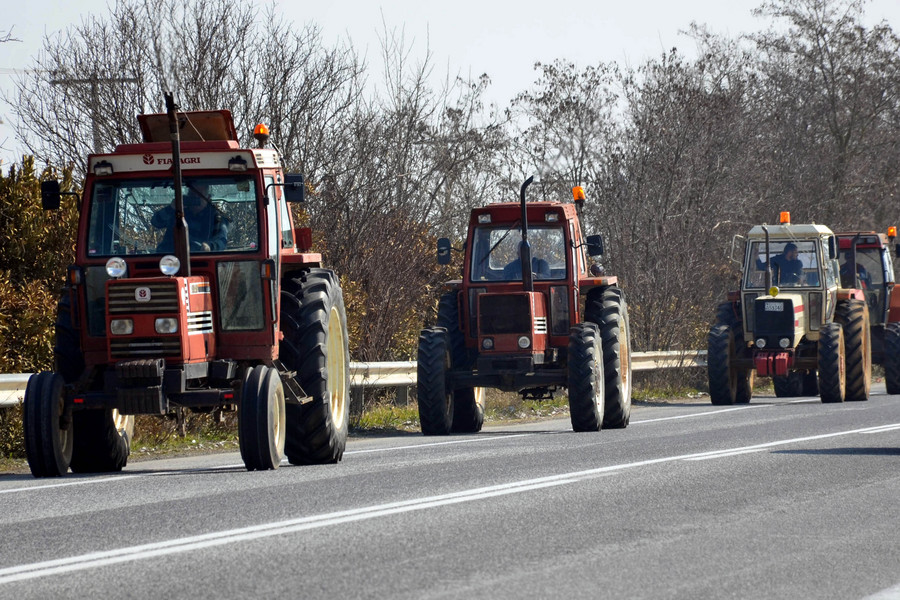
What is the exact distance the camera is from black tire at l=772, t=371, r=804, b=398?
26.5 m

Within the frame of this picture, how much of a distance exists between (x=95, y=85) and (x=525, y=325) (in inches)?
276

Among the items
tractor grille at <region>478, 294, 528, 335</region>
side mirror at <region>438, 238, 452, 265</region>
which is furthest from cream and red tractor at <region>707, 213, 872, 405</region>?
side mirror at <region>438, 238, 452, 265</region>

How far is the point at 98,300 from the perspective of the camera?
1151 cm

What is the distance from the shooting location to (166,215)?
11.9 meters

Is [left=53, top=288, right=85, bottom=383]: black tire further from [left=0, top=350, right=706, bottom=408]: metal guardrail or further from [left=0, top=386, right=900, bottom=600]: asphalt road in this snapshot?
[left=0, top=350, right=706, bottom=408]: metal guardrail

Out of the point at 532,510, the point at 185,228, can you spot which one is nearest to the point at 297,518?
the point at 532,510

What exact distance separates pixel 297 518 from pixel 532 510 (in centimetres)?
131

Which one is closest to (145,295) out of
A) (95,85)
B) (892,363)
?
(95,85)

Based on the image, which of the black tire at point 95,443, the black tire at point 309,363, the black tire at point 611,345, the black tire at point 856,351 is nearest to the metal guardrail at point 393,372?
the black tire at point 95,443

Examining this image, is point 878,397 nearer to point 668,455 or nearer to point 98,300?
point 668,455

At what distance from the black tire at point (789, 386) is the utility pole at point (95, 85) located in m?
13.0

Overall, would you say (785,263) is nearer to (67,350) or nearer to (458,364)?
(458,364)

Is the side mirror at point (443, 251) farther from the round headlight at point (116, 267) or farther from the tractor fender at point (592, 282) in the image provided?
the round headlight at point (116, 267)

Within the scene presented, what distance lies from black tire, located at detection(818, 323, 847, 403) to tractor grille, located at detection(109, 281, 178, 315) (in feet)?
43.9
